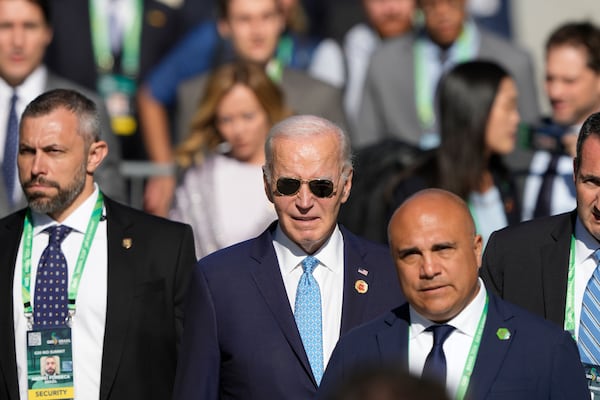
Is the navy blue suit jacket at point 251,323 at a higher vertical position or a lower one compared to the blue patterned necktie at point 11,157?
lower

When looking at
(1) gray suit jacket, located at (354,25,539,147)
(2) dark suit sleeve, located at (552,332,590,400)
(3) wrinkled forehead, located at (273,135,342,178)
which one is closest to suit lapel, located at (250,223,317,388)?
(3) wrinkled forehead, located at (273,135,342,178)

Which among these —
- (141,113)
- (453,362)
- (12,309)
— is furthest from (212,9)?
(453,362)

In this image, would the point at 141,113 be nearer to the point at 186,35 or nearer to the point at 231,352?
the point at 186,35

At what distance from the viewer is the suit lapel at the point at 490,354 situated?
475cm

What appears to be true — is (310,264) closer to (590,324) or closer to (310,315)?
(310,315)

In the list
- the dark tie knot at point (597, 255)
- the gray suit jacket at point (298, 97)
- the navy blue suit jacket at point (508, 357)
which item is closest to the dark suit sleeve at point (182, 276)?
the navy blue suit jacket at point (508, 357)

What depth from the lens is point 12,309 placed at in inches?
245

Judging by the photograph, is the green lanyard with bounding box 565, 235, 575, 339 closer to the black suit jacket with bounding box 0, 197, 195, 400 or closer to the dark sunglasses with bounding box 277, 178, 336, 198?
the dark sunglasses with bounding box 277, 178, 336, 198

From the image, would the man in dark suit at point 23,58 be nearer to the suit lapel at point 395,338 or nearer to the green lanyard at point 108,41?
the green lanyard at point 108,41

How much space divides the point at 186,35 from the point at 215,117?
74.0 inches

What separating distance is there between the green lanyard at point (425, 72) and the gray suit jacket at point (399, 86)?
0.03 metres

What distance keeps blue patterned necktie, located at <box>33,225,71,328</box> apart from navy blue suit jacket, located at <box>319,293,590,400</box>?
5.36 feet

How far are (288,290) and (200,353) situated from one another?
16.8 inches

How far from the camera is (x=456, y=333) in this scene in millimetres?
4848
